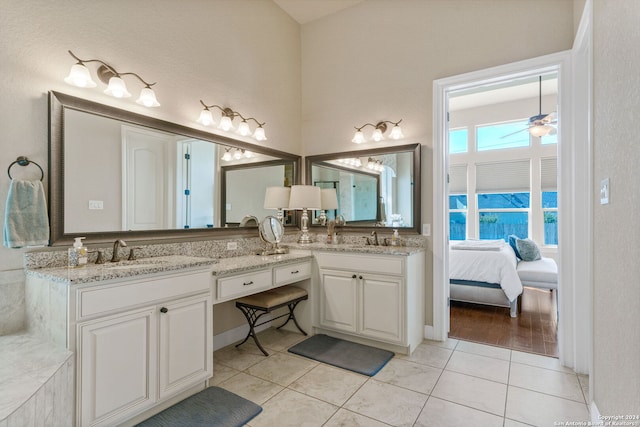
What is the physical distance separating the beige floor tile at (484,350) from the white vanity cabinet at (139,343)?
2.19m

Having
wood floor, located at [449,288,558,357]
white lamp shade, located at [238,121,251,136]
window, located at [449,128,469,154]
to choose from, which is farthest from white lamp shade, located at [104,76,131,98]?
window, located at [449,128,469,154]

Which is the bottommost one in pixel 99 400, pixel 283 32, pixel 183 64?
pixel 99 400

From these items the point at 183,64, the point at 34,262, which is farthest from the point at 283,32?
the point at 34,262

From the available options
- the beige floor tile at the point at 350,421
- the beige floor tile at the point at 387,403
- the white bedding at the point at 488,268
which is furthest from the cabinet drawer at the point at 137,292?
the white bedding at the point at 488,268

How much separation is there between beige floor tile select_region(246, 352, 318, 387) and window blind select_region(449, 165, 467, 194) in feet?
17.7

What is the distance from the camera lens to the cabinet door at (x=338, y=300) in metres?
3.00

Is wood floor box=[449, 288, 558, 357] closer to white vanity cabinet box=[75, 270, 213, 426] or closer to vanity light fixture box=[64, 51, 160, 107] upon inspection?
white vanity cabinet box=[75, 270, 213, 426]

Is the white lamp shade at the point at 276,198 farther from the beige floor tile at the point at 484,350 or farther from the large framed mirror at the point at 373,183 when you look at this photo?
the beige floor tile at the point at 484,350

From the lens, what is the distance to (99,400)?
1.64 metres

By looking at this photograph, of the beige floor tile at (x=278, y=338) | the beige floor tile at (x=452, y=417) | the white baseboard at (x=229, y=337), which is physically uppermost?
the white baseboard at (x=229, y=337)

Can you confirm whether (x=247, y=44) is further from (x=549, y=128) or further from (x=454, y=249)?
(x=549, y=128)

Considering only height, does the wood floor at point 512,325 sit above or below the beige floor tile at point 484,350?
above

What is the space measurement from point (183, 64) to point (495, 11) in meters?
2.72

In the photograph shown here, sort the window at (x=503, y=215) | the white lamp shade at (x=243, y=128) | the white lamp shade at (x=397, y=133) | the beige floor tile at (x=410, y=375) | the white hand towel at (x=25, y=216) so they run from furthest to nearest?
1. the window at (x=503, y=215)
2. the white lamp shade at (x=397, y=133)
3. the white lamp shade at (x=243, y=128)
4. the beige floor tile at (x=410, y=375)
5. the white hand towel at (x=25, y=216)
